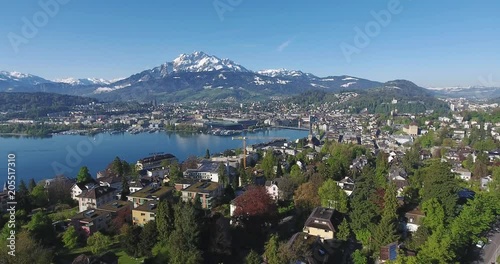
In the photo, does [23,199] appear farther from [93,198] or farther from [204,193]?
[204,193]

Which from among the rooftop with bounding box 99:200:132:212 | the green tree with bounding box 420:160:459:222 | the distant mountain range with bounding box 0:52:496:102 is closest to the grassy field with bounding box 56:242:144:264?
the rooftop with bounding box 99:200:132:212

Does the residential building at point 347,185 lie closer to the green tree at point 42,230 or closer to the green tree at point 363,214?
the green tree at point 363,214

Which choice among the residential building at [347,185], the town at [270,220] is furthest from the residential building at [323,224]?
the residential building at [347,185]

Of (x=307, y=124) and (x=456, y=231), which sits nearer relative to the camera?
(x=456, y=231)

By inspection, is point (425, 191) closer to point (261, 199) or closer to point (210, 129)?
point (261, 199)

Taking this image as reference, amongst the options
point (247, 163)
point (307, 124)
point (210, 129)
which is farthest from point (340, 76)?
point (247, 163)
